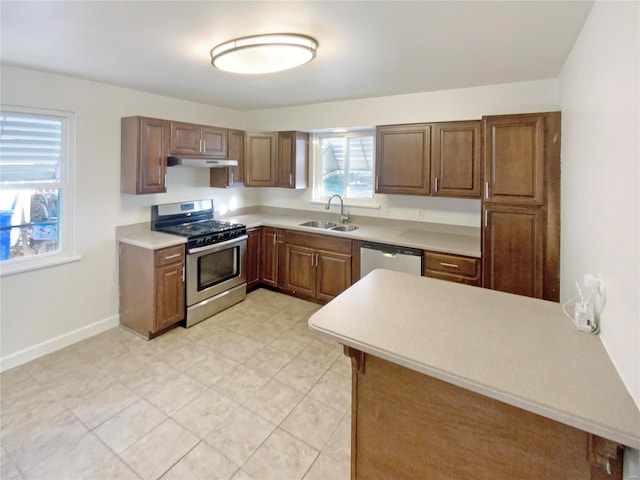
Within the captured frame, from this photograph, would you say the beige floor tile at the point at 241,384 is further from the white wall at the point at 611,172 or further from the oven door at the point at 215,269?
the white wall at the point at 611,172

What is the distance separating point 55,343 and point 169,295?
1.04m

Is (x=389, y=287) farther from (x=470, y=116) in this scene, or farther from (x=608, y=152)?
(x=470, y=116)

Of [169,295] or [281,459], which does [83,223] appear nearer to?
[169,295]

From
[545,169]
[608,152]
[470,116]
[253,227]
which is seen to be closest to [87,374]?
[253,227]

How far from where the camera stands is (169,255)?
3.25m

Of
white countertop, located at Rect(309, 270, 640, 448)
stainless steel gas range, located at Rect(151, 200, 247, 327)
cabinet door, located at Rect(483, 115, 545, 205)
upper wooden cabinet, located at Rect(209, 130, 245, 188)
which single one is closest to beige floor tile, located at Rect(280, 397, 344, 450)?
white countertop, located at Rect(309, 270, 640, 448)

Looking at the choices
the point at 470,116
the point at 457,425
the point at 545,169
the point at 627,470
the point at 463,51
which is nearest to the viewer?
the point at 627,470

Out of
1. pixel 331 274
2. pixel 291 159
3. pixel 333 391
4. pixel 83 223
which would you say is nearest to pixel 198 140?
pixel 291 159

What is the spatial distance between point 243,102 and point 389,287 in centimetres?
327

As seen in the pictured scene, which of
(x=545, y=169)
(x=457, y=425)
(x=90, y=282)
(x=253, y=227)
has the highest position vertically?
(x=545, y=169)

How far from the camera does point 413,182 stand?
3.47 meters

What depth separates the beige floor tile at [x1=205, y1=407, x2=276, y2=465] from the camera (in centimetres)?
195

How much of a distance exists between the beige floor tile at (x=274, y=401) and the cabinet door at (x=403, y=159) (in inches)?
87.1

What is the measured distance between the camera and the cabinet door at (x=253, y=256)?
432 cm
